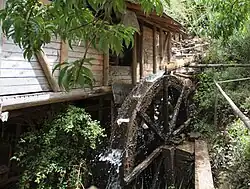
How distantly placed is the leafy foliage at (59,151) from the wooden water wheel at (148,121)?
21.6 inches

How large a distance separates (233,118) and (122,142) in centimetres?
254

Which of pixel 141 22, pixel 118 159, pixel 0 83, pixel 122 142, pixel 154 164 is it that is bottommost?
pixel 154 164

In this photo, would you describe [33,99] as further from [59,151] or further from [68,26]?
[68,26]

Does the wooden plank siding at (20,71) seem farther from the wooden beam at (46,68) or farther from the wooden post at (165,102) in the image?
the wooden post at (165,102)

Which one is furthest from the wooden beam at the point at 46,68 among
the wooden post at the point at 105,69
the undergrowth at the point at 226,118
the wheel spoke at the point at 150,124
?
the undergrowth at the point at 226,118

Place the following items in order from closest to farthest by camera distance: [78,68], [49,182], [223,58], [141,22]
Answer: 1. [78,68]
2. [49,182]
3. [141,22]
4. [223,58]

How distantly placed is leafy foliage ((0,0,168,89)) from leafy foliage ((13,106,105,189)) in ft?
12.9

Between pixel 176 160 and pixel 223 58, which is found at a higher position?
pixel 223 58

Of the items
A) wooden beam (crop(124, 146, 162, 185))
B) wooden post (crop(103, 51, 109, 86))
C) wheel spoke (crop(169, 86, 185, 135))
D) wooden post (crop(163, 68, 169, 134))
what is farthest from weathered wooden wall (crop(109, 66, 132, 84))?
wooden beam (crop(124, 146, 162, 185))

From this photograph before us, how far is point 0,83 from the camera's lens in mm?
3936

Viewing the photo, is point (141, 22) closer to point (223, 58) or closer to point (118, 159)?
point (223, 58)

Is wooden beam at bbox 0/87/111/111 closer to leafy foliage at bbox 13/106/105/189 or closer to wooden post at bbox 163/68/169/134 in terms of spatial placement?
leafy foliage at bbox 13/106/105/189

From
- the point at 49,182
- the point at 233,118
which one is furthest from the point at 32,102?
the point at 233,118

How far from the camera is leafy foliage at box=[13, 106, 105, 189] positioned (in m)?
4.91
